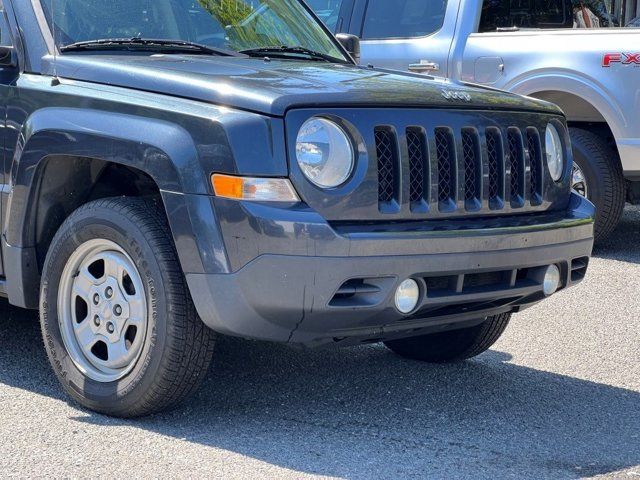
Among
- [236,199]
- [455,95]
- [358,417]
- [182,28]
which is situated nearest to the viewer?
[236,199]

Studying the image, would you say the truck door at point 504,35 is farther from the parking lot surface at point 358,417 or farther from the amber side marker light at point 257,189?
the amber side marker light at point 257,189

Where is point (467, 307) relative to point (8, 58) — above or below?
below

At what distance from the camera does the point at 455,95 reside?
456 cm

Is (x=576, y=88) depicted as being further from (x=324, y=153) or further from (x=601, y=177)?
(x=324, y=153)

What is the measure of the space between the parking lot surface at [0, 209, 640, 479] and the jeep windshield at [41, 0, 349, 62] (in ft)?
4.61

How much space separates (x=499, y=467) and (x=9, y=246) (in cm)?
211

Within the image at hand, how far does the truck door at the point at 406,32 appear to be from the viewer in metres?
8.70

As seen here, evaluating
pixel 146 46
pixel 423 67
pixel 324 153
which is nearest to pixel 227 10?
pixel 146 46

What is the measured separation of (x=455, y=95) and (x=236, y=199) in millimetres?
1054

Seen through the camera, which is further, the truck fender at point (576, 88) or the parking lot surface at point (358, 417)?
the truck fender at point (576, 88)

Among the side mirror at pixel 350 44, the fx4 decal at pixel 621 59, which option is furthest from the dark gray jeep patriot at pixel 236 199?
the fx4 decal at pixel 621 59

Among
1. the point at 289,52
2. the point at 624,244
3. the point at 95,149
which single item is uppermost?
the point at 289,52

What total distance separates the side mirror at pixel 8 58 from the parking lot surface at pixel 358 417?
1.32 meters

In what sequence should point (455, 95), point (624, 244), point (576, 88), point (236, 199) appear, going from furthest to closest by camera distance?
point (624, 244), point (576, 88), point (455, 95), point (236, 199)
